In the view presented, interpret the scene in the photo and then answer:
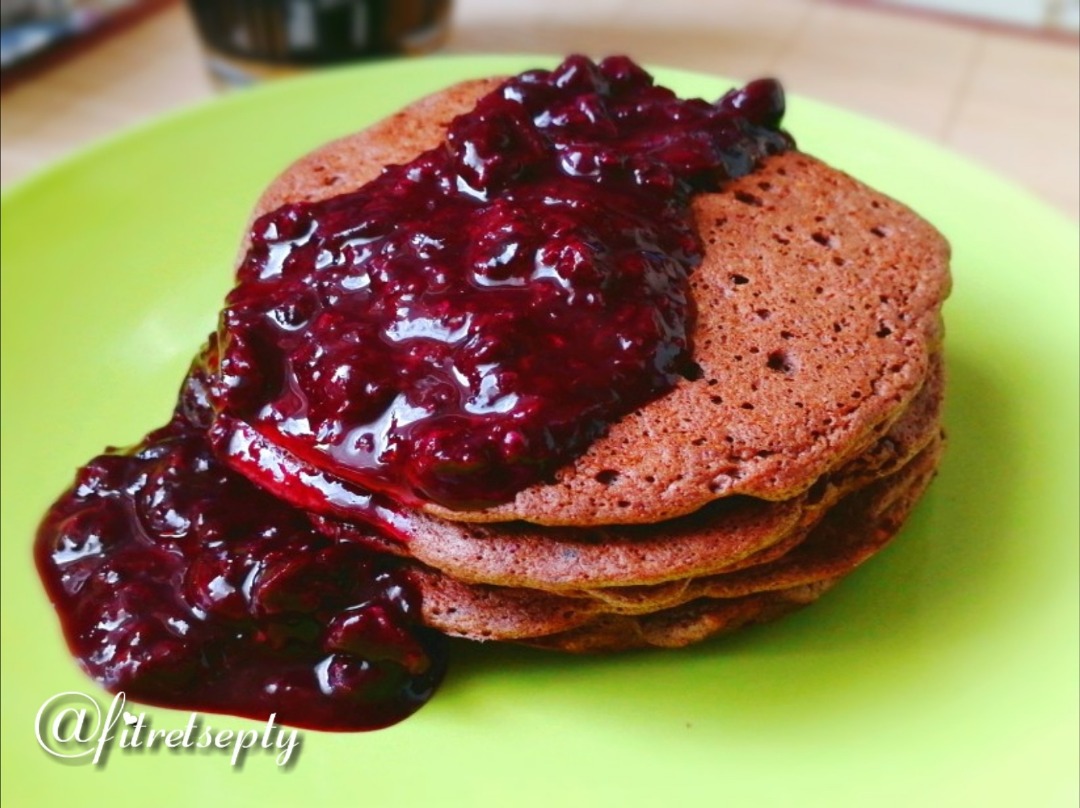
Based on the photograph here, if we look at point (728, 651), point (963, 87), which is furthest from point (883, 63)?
point (728, 651)

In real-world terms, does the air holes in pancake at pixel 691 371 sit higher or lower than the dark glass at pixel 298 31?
Answer: higher

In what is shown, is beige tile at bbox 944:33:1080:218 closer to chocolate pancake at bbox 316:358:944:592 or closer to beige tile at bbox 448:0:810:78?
beige tile at bbox 448:0:810:78

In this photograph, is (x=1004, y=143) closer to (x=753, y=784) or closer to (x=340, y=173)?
(x=340, y=173)

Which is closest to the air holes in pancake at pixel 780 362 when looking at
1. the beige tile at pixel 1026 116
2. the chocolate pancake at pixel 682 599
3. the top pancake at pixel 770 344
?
the top pancake at pixel 770 344

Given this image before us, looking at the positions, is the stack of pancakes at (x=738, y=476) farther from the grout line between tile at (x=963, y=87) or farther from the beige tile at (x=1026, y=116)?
the grout line between tile at (x=963, y=87)

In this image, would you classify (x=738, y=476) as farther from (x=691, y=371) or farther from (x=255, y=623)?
(x=255, y=623)

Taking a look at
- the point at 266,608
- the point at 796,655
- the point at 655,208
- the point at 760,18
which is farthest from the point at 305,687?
the point at 760,18
